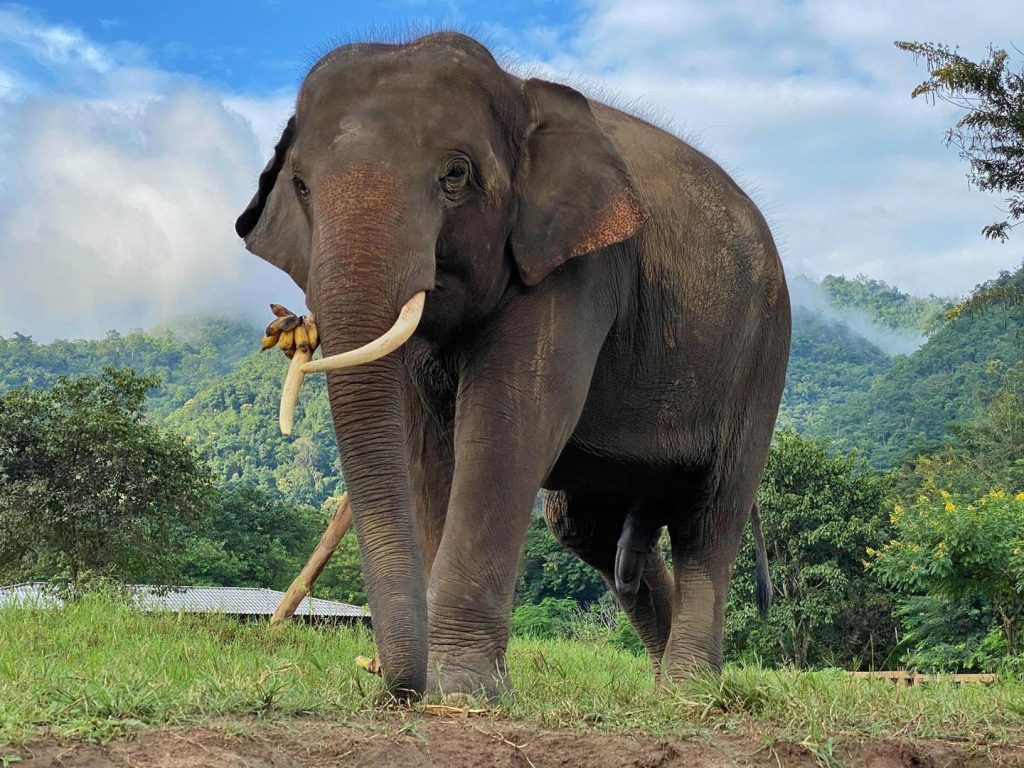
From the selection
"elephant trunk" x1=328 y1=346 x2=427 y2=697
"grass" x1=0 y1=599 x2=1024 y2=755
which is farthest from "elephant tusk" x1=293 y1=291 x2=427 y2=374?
"grass" x1=0 y1=599 x2=1024 y2=755

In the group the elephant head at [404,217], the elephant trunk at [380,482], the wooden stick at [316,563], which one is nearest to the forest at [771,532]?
the elephant head at [404,217]

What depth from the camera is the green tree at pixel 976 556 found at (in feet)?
63.0

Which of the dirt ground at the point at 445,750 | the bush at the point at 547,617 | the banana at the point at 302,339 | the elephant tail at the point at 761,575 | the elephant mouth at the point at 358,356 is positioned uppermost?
the banana at the point at 302,339

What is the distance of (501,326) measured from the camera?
579 centimetres

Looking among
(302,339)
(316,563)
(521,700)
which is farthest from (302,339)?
(316,563)

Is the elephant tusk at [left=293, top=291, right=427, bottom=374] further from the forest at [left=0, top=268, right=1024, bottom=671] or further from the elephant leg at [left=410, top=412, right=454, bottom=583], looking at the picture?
the forest at [left=0, top=268, right=1024, bottom=671]

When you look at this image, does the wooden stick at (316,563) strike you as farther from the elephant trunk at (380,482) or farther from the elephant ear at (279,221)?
the elephant trunk at (380,482)

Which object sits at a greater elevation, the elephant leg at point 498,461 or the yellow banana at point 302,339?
the yellow banana at point 302,339

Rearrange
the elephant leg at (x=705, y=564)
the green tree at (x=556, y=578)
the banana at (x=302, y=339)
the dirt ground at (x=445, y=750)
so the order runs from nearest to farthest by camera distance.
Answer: the dirt ground at (x=445, y=750)
the banana at (x=302, y=339)
the elephant leg at (x=705, y=564)
the green tree at (x=556, y=578)

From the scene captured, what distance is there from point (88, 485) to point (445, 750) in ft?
120

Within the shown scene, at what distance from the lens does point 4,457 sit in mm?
39531

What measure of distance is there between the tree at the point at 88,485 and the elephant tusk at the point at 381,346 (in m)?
34.5

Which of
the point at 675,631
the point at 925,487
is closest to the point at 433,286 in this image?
the point at 675,631

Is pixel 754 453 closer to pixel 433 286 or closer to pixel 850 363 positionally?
pixel 433 286
